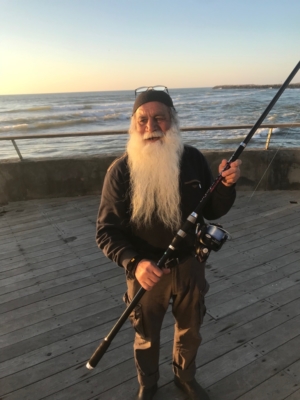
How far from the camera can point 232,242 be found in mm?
4398

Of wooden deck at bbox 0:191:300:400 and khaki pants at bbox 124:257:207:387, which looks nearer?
khaki pants at bbox 124:257:207:387

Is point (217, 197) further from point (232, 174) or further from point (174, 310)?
point (174, 310)

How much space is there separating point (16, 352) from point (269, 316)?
7.11 feet

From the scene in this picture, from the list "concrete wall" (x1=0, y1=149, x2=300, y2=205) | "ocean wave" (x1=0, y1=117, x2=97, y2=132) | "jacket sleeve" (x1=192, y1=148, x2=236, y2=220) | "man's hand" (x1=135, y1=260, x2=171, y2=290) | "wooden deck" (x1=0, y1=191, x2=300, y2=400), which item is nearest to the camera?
"man's hand" (x1=135, y1=260, x2=171, y2=290)

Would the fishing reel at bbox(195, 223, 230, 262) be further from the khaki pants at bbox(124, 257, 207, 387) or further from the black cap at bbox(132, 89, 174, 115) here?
the black cap at bbox(132, 89, 174, 115)

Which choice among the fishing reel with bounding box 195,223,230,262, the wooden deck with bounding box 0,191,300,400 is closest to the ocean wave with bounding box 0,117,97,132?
the wooden deck with bounding box 0,191,300,400

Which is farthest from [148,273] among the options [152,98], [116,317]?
[116,317]

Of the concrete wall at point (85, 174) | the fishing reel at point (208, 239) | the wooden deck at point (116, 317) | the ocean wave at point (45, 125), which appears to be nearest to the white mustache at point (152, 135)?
the fishing reel at point (208, 239)

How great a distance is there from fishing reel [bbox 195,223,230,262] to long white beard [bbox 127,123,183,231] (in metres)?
0.15

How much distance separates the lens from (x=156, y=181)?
191cm

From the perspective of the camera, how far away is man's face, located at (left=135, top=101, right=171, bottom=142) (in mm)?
1876

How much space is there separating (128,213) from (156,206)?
0.17 metres

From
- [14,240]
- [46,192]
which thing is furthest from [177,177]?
[46,192]

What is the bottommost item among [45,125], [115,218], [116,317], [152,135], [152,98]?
[45,125]
